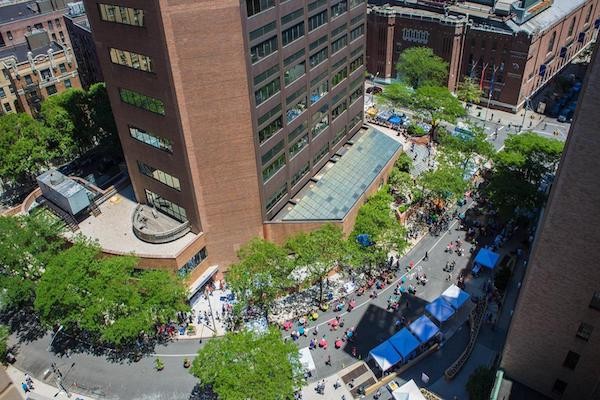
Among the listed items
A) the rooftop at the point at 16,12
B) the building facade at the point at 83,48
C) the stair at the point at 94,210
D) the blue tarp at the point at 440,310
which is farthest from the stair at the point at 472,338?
the rooftop at the point at 16,12

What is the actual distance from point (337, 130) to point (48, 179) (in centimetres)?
4225

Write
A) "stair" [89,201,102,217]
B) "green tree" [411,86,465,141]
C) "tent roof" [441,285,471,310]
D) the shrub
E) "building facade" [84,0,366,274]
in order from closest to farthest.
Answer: "building facade" [84,0,366,274] → "tent roof" [441,285,471,310] → "stair" [89,201,102,217] → "green tree" [411,86,465,141] → the shrub

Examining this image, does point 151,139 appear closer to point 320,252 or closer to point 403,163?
point 320,252

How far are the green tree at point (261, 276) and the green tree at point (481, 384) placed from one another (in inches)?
854

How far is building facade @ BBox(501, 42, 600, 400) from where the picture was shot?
2941 centimetres

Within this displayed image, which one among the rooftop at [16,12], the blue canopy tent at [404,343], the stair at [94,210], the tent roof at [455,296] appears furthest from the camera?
the rooftop at [16,12]

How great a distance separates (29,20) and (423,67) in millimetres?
97012

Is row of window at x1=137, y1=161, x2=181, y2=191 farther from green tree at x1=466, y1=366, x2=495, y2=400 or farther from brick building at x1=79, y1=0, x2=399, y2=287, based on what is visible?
green tree at x1=466, y1=366, x2=495, y2=400

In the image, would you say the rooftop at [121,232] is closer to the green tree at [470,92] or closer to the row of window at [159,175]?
the row of window at [159,175]

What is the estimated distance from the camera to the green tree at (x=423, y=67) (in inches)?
4099

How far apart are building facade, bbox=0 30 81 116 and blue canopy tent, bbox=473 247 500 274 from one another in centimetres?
8850

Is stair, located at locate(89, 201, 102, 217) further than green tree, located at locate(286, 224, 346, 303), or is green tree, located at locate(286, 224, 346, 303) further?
stair, located at locate(89, 201, 102, 217)

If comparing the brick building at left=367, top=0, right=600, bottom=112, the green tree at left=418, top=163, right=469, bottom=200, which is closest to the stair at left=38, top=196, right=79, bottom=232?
the green tree at left=418, top=163, right=469, bottom=200

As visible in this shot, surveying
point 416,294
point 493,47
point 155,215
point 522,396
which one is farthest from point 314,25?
point 493,47
